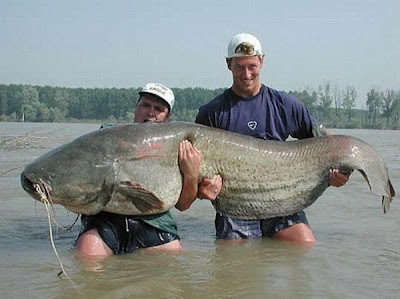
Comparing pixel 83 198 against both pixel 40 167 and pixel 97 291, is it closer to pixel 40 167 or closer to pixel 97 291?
pixel 40 167

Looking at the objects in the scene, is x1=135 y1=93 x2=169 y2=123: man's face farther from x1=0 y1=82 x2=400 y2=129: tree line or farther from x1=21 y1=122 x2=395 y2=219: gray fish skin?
x1=0 y1=82 x2=400 y2=129: tree line

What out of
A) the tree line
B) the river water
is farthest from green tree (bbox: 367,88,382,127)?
the river water

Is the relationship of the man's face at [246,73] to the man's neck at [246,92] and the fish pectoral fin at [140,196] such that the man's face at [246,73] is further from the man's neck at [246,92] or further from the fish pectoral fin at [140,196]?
Result: the fish pectoral fin at [140,196]

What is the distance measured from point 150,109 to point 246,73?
95cm

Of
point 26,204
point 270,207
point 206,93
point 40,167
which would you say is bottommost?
point 26,204

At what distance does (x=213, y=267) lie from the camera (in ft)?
13.7

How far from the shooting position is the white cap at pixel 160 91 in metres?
4.75

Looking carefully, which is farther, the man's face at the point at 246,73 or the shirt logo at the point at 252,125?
the shirt logo at the point at 252,125

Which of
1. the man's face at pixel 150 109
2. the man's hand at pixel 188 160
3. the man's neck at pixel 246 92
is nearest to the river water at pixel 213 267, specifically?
the man's hand at pixel 188 160

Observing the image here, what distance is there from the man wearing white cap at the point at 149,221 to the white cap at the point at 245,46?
2.41ft

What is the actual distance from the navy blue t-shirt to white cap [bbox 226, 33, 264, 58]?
432 mm

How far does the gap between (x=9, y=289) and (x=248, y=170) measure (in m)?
2.16

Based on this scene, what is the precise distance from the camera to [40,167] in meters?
3.92

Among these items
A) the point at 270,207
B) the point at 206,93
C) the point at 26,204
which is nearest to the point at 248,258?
the point at 270,207
